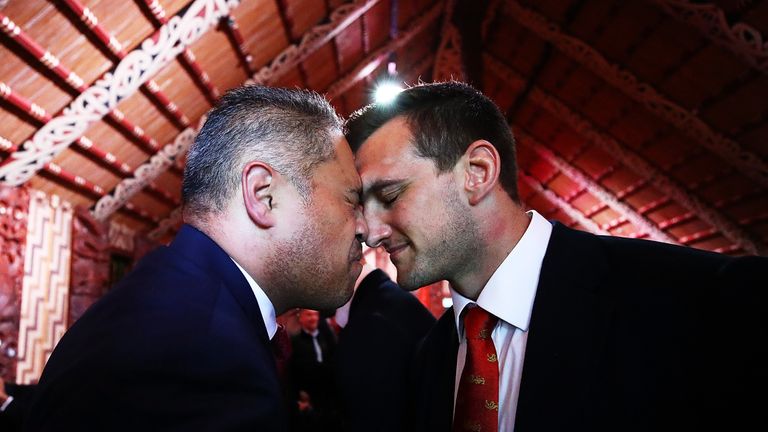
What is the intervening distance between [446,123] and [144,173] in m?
4.95

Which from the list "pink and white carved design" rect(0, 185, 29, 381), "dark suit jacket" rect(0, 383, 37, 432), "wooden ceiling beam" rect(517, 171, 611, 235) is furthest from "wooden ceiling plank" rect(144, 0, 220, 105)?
"wooden ceiling beam" rect(517, 171, 611, 235)

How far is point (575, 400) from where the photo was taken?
46.4 inches

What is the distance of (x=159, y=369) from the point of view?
82 cm

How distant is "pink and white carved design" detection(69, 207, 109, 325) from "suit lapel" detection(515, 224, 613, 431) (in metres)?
5.14

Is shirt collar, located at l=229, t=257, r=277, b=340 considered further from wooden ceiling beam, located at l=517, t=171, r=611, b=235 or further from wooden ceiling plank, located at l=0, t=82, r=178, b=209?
wooden ceiling beam, located at l=517, t=171, r=611, b=235

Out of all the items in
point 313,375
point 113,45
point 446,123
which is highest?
point 113,45

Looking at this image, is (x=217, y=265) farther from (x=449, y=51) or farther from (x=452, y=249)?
(x=449, y=51)

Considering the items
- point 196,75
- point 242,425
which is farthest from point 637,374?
point 196,75

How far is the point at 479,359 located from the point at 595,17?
6566mm

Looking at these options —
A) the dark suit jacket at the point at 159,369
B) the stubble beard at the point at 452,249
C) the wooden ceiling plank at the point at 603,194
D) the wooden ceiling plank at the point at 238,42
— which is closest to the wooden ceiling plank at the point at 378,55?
the wooden ceiling plank at the point at 238,42

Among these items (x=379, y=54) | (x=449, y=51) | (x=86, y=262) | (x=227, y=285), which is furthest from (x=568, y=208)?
(x=227, y=285)

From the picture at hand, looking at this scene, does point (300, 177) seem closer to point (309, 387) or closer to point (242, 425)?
point (242, 425)

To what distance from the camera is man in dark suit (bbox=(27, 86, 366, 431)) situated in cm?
80

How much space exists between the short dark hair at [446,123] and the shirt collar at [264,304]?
2.00 ft
